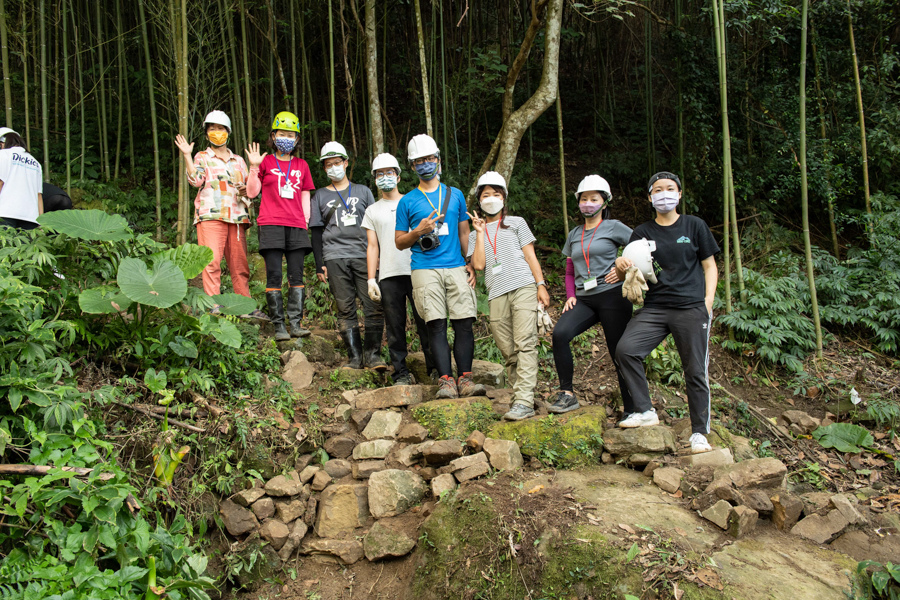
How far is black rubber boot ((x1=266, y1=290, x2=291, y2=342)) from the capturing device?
5.39m

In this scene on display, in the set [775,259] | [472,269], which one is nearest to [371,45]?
[472,269]

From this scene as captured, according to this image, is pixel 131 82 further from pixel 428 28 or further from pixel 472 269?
pixel 472 269

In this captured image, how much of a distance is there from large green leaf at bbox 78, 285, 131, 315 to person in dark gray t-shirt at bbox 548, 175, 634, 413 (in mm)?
2738

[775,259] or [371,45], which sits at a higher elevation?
[371,45]

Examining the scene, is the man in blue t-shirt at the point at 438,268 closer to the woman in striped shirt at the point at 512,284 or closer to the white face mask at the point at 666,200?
the woman in striped shirt at the point at 512,284

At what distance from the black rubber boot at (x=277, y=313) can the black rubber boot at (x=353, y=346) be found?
0.53 meters

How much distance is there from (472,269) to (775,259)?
5072mm

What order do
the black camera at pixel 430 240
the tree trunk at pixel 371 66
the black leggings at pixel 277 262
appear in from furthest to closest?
the tree trunk at pixel 371 66 < the black leggings at pixel 277 262 < the black camera at pixel 430 240

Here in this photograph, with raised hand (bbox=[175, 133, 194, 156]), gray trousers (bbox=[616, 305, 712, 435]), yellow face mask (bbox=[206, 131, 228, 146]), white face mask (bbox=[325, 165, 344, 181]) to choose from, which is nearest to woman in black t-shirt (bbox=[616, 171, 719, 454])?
gray trousers (bbox=[616, 305, 712, 435])

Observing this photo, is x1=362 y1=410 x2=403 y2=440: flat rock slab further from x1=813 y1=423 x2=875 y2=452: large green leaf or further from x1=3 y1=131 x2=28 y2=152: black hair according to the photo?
x1=813 y1=423 x2=875 y2=452: large green leaf

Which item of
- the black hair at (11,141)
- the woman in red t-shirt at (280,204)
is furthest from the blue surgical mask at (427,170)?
the black hair at (11,141)

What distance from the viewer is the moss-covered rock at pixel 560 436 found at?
13.2ft

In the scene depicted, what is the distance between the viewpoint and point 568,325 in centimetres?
420

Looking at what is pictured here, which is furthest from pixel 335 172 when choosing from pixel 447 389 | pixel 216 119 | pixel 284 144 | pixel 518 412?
pixel 518 412
